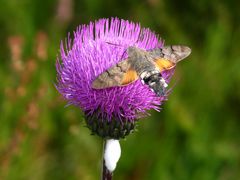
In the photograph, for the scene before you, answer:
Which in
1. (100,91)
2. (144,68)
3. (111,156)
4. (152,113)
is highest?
(144,68)

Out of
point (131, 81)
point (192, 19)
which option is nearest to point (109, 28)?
point (131, 81)

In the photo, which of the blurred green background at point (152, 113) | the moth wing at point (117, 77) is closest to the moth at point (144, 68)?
the moth wing at point (117, 77)

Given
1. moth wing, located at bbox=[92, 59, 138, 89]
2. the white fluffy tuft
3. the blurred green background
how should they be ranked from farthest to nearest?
1. the blurred green background
2. the white fluffy tuft
3. moth wing, located at bbox=[92, 59, 138, 89]

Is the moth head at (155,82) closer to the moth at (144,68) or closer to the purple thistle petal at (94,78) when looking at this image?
the moth at (144,68)

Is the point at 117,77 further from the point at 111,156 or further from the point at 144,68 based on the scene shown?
the point at 111,156

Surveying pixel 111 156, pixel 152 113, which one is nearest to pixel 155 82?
pixel 111 156

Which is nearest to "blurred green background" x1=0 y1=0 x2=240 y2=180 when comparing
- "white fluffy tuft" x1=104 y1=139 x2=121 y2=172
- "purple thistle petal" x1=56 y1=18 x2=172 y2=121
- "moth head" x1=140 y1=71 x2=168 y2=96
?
"purple thistle petal" x1=56 y1=18 x2=172 y2=121

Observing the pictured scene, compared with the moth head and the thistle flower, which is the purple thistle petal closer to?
the thistle flower
